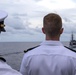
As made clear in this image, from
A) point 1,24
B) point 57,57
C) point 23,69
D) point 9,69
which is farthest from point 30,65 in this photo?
point 9,69

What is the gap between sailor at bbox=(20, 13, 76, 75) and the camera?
3713 mm

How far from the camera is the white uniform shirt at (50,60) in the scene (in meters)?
3.71

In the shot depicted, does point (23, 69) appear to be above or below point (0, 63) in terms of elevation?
below

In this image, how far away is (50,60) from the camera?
379 centimetres

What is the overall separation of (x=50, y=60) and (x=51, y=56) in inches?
2.4

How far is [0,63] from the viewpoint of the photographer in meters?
2.31

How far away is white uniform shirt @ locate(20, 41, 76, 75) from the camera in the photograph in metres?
3.71

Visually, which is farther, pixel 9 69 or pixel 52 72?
pixel 52 72

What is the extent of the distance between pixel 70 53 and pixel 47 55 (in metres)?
0.33

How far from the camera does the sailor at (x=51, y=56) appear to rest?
3.71 m

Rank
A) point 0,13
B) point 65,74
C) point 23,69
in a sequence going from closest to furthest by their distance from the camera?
point 0,13 < point 65,74 < point 23,69

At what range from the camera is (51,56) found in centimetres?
380

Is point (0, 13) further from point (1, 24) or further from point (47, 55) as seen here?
point (47, 55)

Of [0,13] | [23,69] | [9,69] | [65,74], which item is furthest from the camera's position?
[23,69]
